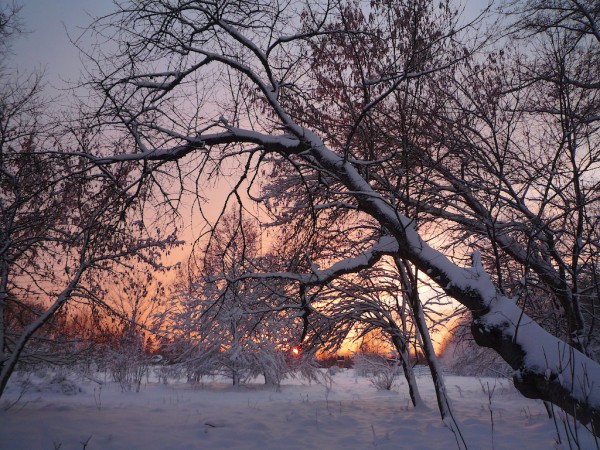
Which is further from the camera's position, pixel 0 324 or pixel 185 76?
pixel 0 324

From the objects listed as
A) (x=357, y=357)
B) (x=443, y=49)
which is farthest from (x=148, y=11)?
(x=357, y=357)

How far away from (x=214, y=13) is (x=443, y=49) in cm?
319

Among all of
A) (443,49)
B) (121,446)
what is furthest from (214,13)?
(121,446)

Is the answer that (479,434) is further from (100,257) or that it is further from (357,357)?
(357,357)

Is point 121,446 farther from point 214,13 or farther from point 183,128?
point 214,13

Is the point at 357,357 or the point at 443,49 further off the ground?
the point at 443,49

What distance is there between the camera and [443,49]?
212 inches

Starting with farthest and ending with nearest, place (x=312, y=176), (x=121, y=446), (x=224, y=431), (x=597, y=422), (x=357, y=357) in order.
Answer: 1. (x=357, y=357)
2. (x=312, y=176)
3. (x=224, y=431)
4. (x=121, y=446)
5. (x=597, y=422)

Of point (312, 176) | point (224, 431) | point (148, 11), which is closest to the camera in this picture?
point (148, 11)

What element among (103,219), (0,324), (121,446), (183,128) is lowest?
(121,446)

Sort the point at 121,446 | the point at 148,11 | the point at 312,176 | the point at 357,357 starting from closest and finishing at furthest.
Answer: the point at 148,11 → the point at 121,446 → the point at 312,176 → the point at 357,357

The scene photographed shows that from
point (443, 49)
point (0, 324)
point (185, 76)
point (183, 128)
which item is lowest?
point (0, 324)

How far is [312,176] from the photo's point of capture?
292 inches

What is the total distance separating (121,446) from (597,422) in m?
6.08
